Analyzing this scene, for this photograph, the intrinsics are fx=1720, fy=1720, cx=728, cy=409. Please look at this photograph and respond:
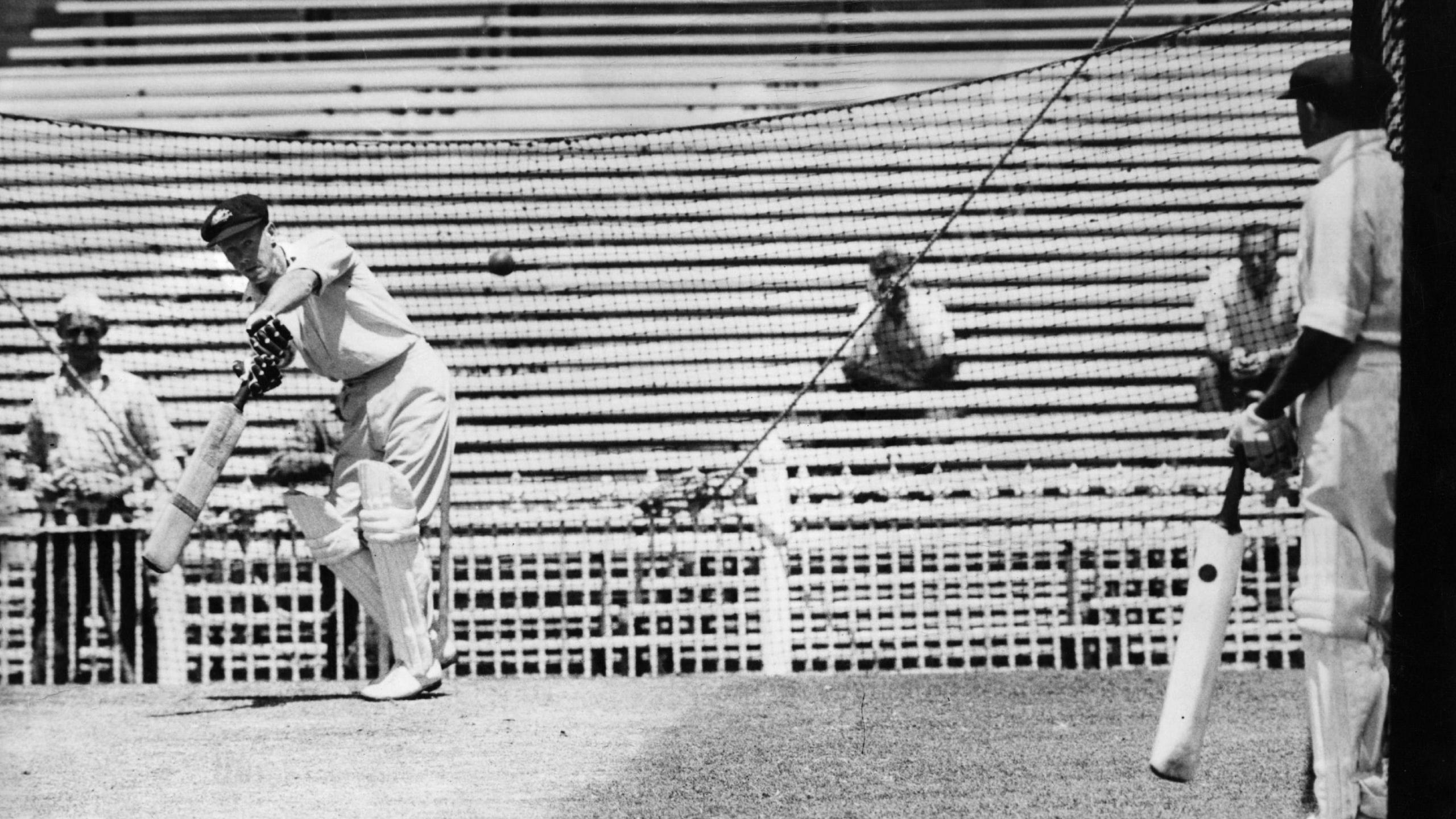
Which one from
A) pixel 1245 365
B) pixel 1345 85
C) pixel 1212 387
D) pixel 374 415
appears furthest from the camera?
pixel 1212 387

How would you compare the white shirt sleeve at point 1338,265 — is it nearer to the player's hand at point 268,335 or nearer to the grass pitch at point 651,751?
the grass pitch at point 651,751

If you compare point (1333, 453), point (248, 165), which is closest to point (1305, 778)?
point (1333, 453)

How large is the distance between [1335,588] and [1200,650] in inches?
13.2

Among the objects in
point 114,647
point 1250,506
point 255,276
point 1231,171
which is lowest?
point 114,647

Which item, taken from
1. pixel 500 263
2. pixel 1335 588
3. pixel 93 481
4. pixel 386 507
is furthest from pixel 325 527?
pixel 500 263

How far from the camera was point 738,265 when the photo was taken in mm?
11508

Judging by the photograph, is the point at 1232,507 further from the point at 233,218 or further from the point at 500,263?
the point at 500,263

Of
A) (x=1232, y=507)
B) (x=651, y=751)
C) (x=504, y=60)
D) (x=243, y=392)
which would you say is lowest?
(x=651, y=751)

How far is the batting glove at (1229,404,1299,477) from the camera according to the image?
4.00 meters

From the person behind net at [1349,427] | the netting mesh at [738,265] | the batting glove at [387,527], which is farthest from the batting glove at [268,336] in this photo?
the person behind net at [1349,427]

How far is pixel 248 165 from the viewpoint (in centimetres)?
1205

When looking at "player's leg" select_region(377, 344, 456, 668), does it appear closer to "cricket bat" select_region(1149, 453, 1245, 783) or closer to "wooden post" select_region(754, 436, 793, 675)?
"wooden post" select_region(754, 436, 793, 675)

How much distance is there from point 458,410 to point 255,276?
418 centimetres

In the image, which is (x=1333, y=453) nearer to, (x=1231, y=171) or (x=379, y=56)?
(x=1231, y=171)
